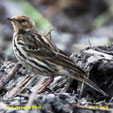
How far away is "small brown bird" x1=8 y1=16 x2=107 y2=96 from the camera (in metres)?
7.09

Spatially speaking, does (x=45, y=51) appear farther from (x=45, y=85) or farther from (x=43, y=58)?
(x=45, y=85)

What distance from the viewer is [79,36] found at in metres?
13.8

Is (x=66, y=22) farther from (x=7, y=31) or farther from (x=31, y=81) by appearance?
(x=31, y=81)

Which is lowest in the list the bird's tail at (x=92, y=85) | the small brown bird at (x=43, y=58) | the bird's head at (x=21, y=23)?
the bird's tail at (x=92, y=85)

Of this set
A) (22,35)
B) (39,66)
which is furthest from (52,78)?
(22,35)

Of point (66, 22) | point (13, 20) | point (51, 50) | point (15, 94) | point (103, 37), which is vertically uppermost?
point (66, 22)

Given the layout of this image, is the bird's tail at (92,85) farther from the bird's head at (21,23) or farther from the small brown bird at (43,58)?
the bird's head at (21,23)

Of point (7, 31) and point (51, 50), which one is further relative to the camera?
point (7, 31)

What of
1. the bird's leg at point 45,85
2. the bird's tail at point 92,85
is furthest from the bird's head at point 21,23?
the bird's tail at point 92,85

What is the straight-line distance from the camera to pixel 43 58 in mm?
7344

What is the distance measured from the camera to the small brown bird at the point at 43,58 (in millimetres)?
7086

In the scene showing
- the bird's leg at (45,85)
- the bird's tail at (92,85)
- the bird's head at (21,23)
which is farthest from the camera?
the bird's head at (21,23)

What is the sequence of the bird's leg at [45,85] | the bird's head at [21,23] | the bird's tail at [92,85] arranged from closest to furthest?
the bird's tail at [92,85], the bird's leg at [45,85], the bird's head at [21,23]

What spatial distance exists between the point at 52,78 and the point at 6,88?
699 mm
